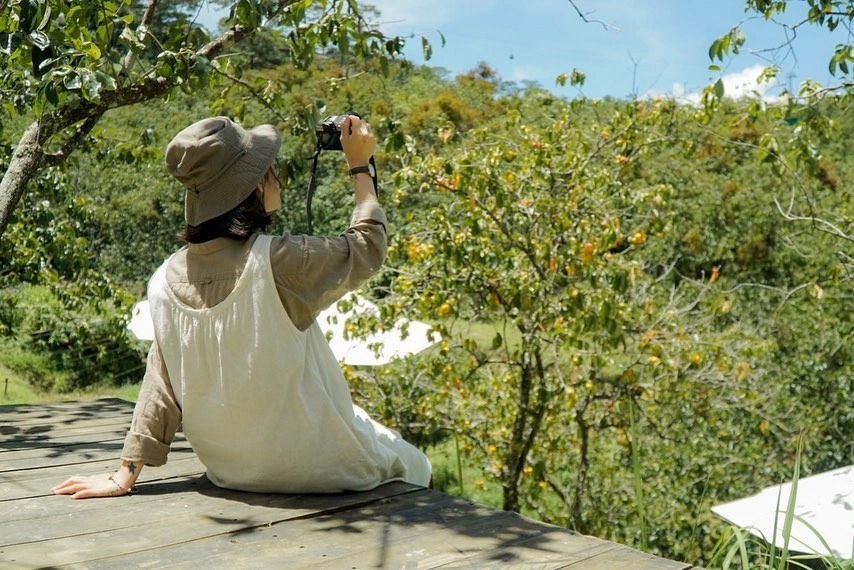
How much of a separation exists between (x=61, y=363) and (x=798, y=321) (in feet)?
25.6

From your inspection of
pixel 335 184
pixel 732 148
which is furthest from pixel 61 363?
pixel 732 148

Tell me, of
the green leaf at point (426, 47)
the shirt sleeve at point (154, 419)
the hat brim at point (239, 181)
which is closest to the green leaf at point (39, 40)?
the hat brim at point (239, 181)

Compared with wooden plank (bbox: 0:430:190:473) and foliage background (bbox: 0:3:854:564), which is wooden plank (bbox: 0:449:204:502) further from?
foliage background (bbox: 0:3:854:564)

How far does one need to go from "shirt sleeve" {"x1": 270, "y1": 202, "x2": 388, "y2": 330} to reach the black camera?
1.14ft

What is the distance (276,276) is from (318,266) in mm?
108

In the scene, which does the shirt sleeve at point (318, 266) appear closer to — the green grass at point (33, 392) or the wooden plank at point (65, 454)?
the wooden plank at point (65, 454)

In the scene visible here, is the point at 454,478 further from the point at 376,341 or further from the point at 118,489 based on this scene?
the point at 118,489

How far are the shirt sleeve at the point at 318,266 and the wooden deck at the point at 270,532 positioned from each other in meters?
0.51

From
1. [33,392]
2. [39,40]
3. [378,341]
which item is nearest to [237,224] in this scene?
[39,40]

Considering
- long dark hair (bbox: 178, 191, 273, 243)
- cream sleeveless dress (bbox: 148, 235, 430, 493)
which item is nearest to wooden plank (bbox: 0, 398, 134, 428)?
cream sleeveless dress (bbox: 148, 235, 430, 493)

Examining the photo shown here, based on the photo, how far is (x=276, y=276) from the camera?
2.32 meters

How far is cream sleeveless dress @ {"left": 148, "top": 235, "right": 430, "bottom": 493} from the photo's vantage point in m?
2.34

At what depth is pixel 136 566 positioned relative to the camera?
203 cm

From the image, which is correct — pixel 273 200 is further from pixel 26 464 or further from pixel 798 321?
pixel 798 321
